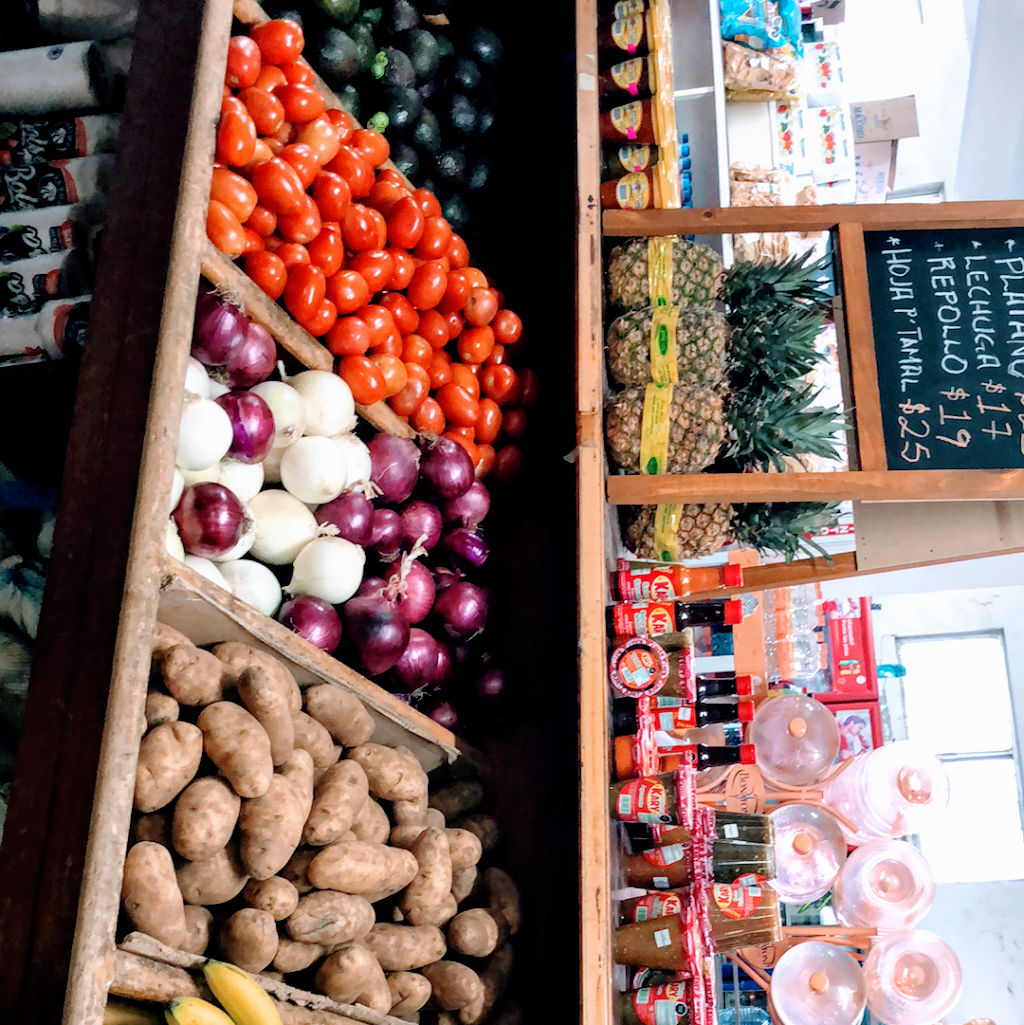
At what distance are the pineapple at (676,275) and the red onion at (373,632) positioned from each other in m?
1.18

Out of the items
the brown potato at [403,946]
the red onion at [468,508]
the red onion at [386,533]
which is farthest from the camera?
the red onion at [468,508]

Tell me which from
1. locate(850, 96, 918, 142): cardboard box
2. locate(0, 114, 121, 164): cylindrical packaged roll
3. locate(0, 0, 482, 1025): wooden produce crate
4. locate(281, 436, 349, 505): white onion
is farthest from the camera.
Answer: locate(850, 96, 918, 142): cardboard box

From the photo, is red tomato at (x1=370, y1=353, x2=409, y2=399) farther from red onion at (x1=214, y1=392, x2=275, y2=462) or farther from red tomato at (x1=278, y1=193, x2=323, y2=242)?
red onion at (x1=214, y1=392, x2=275, y2=462)

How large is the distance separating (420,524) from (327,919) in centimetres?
101

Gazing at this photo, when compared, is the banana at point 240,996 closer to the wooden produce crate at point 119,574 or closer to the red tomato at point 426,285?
the wooden produce crate at point 119,574

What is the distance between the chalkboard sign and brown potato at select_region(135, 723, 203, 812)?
1725mm

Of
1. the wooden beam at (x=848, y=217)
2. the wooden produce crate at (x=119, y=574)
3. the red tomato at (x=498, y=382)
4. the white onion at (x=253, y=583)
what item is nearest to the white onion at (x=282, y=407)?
the wooden produce crate at (x=119, y=574)

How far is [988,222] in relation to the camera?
2.47 meters

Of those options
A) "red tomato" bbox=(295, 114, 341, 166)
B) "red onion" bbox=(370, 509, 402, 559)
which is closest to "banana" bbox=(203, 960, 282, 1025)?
"red onion" bbox=(370, 509, 402, 559)

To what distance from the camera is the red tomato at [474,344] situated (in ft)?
8.68

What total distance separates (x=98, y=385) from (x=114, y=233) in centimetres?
31

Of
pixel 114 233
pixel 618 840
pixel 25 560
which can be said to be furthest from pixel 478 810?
pixel 114 233

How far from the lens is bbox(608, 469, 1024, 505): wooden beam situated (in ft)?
7.38

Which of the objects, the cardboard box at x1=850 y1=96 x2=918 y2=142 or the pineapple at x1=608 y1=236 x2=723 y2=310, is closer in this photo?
the pineapple at x1=608 y1=236 x2=723 y2=310
